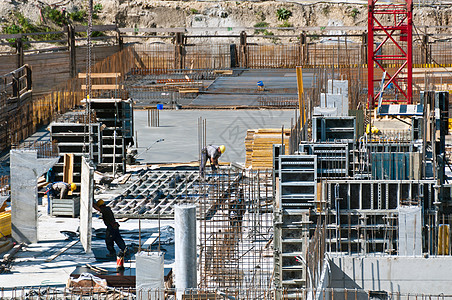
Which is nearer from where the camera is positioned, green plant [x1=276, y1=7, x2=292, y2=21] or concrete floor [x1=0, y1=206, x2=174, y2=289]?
concrete floor [x1=0, y1=206, x2=174, y2=289]

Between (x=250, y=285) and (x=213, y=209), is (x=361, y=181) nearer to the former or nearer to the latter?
(x=250, y=285)

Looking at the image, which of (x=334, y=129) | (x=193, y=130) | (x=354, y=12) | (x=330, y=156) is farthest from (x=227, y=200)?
(x=354, y=12)

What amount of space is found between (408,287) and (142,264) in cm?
456

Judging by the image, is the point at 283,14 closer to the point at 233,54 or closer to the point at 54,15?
the point at 233,54

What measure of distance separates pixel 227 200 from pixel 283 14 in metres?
38.5

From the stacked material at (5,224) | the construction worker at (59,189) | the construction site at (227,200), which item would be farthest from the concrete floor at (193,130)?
the stacked material at (5,224)

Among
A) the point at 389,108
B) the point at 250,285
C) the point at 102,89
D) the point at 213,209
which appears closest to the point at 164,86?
the point at 102,89

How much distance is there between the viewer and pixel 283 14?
201ft

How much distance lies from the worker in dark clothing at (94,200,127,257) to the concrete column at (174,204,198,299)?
134 inches

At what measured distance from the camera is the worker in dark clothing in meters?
20.7

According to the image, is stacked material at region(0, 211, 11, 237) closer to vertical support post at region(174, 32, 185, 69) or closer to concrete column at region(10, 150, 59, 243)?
concrete column at region(10, 150, 59, 243)

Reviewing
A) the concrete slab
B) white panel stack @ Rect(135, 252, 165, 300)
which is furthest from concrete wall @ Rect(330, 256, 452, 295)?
white panel stack @ Rect(135, 252, 165, 300)

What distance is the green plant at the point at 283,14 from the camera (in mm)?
61281

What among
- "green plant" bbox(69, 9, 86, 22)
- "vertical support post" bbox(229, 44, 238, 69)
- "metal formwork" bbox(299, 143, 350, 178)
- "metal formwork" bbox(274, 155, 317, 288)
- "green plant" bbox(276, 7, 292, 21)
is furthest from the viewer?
"green plant" bbox(69, 9, 86, 22)
